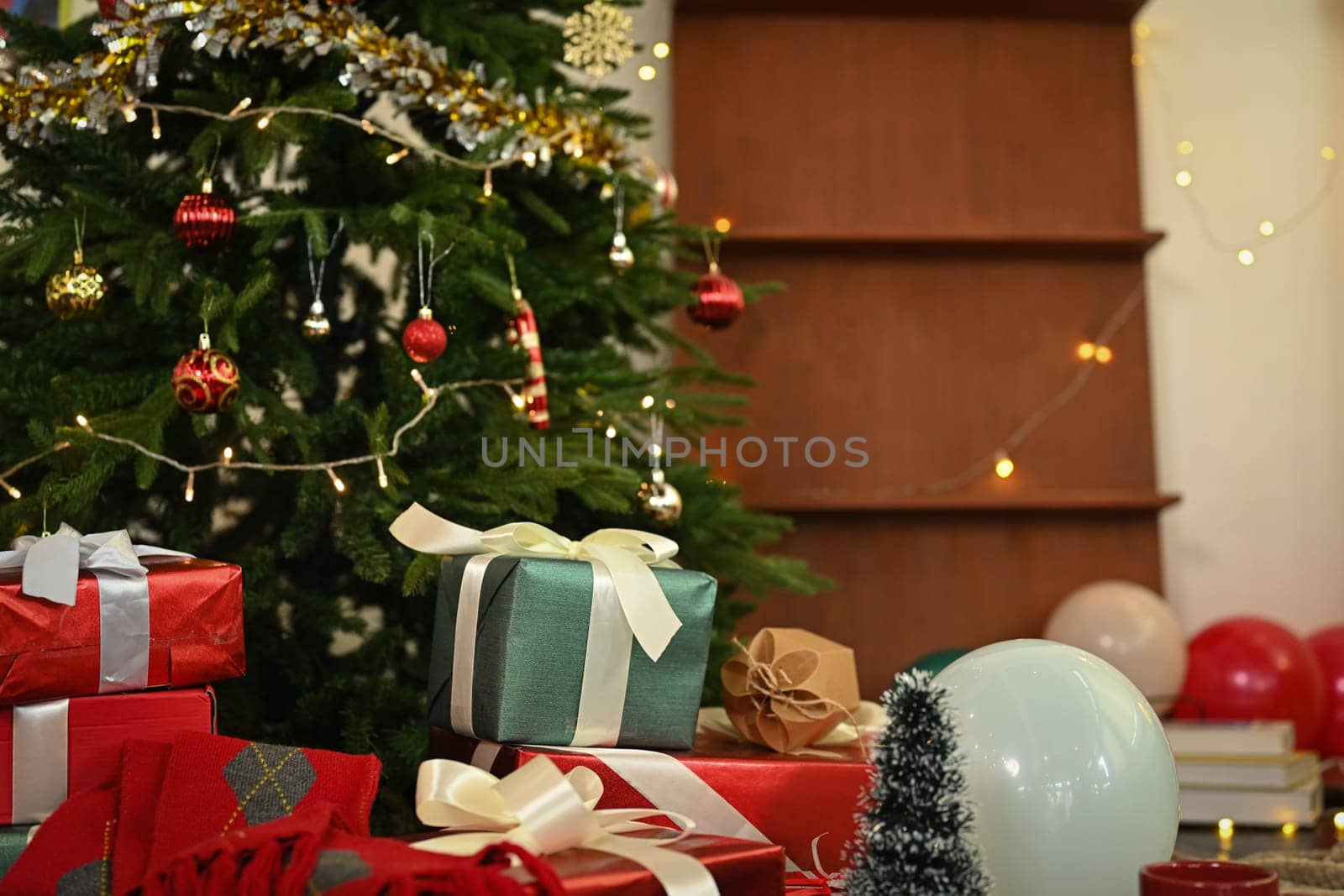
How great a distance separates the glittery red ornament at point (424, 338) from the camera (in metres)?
1.24

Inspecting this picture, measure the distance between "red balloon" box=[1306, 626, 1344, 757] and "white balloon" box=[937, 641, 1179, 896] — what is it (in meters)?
1.57

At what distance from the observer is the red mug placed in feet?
2.15

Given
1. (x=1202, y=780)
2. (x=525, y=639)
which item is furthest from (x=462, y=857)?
(x=1202, y=780)

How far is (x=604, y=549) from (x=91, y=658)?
38 cm

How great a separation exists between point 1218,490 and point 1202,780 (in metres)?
0.84

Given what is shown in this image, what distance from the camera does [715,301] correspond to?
1.53 m

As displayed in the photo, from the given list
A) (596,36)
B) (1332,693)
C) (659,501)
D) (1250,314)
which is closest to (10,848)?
(659,501)

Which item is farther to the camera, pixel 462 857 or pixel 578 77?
pixel 578 77

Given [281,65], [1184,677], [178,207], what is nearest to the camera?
[178,207]

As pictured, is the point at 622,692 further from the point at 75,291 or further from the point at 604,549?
the point at 75,291

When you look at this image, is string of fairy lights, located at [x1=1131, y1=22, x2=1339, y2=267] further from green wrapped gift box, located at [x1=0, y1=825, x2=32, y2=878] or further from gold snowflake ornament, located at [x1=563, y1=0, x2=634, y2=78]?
green wrapped gift box, located at [x1=0, y1=825, x2=32, y2=878]

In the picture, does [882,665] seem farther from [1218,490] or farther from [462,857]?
[462,857]

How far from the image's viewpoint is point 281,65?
135 centimetres

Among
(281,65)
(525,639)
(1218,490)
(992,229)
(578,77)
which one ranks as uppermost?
(578,77)
